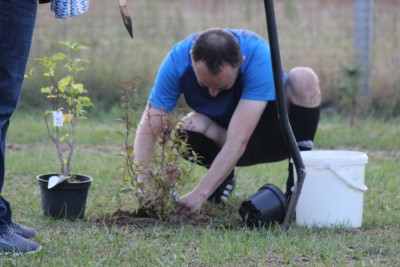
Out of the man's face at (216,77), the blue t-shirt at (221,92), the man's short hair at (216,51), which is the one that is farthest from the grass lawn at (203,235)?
the man's short hair at (216,51)

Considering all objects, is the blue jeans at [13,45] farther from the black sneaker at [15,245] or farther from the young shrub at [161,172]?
the young shrub at [161,172]

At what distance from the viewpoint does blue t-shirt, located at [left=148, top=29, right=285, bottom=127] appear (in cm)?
389

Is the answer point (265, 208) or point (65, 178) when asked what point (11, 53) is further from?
point (265, 208)

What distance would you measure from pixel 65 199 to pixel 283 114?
1.17 meters

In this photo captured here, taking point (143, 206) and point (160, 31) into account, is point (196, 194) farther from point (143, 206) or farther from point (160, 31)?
point (160, 31)

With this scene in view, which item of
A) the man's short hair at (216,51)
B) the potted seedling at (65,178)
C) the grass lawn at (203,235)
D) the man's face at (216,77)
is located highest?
the man's short hair at (216,51)

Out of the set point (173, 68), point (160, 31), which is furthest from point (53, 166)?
point (160, 31)

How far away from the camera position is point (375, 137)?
21.1 feet

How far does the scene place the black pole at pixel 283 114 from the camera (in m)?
3.30

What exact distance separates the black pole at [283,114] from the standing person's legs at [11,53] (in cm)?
101

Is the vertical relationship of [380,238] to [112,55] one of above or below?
below

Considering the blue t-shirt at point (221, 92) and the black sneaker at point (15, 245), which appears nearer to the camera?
the black sneaker at point (15, 245)

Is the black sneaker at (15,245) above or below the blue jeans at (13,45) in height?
below

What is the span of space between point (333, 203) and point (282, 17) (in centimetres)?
572
